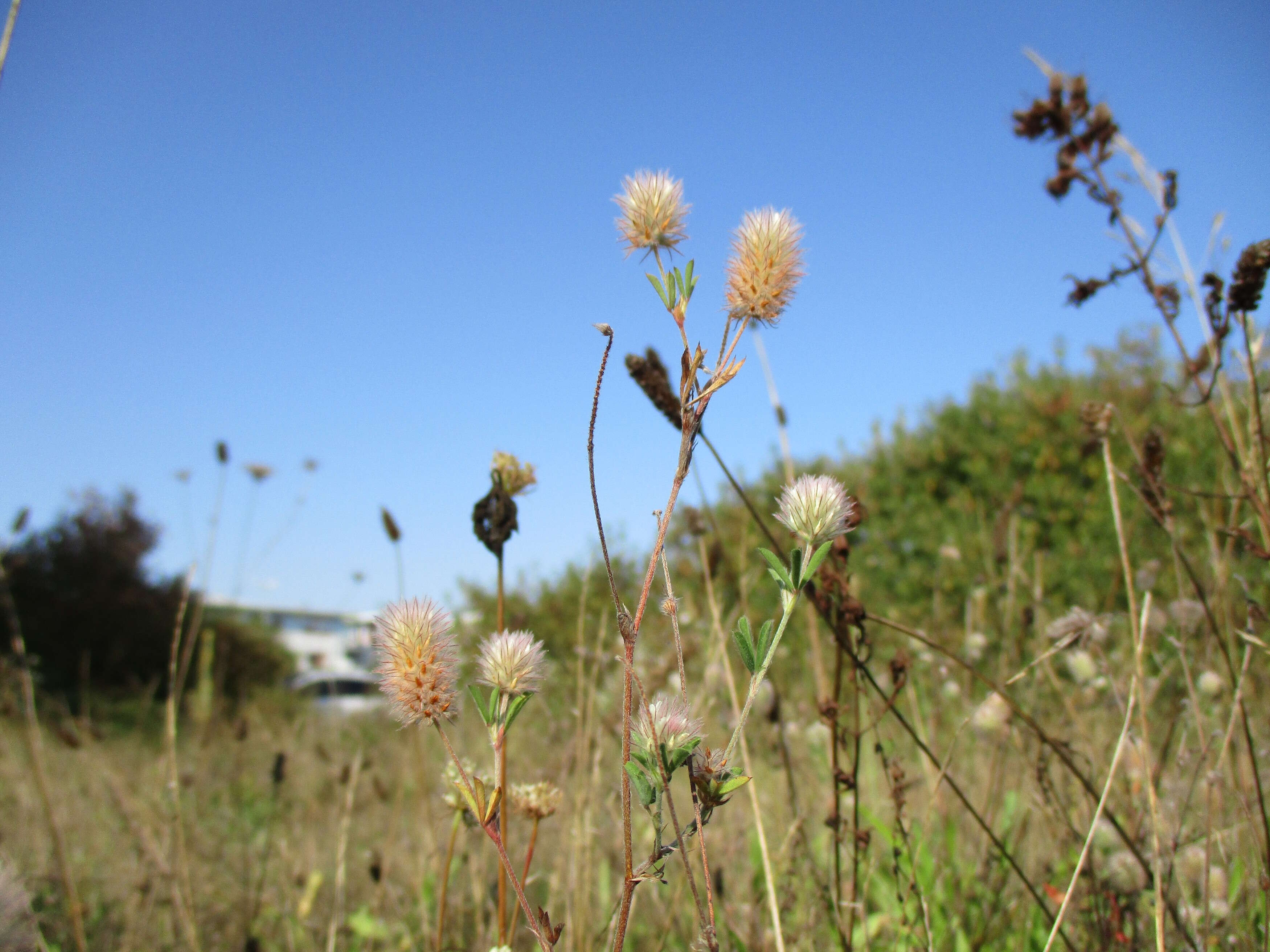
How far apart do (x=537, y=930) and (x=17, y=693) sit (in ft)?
30.9

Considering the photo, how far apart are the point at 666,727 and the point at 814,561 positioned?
0.19m

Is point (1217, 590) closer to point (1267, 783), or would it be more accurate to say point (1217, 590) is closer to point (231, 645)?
point (1267, 783)

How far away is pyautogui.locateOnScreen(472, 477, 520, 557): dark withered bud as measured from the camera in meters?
1.07

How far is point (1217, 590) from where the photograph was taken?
171 centimetres

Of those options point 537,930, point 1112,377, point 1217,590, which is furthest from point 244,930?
point 1112,377

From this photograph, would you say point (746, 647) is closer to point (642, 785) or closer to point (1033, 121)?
point (642, 785)

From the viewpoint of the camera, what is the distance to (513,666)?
681 millimetres

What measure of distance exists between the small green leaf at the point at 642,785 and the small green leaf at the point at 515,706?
4.0 inches

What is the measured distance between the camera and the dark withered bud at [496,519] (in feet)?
3.51

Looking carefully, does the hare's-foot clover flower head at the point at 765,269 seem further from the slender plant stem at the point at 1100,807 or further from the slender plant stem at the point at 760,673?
the slender plant stem at the point at 1100,807

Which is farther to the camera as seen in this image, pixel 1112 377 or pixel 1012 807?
pixel 1112 377

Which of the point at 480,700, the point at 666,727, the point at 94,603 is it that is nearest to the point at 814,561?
the point at 666,727

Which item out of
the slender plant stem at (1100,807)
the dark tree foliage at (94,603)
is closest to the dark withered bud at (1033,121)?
the slender plant stem at (1100,807)

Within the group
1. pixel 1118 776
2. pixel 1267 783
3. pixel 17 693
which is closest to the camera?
pixel 1118 776
